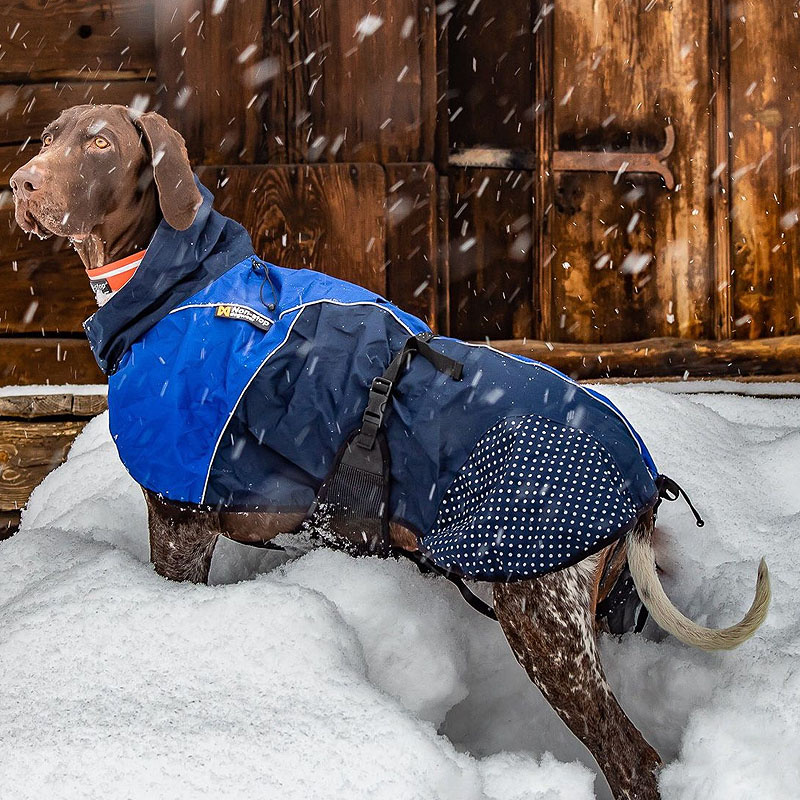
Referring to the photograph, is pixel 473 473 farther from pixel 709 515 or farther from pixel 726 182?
pixel 726 182

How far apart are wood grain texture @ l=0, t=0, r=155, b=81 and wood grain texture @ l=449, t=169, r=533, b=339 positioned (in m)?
1.46

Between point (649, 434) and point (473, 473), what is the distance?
128 centimetres

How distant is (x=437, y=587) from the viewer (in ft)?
6.72

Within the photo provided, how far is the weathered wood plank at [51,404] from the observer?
10.7ft

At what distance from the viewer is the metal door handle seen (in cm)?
362

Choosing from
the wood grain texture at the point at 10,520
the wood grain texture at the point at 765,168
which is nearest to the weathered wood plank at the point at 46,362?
the wood grain texture at the point at 10,520

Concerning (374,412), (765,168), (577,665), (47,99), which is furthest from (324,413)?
(765,168)

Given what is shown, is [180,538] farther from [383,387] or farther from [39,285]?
[39,285]

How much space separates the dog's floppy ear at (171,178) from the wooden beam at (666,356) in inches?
73.7

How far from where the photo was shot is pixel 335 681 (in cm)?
163

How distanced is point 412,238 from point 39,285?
5.13 ft

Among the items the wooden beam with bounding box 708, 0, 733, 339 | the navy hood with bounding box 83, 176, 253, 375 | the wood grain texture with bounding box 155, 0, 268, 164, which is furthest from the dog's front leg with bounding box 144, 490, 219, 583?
the wooden beam with bounding box 708, 0, 733, 339

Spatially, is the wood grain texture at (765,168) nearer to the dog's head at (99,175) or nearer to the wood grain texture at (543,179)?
the wood grain texture at (543,179)

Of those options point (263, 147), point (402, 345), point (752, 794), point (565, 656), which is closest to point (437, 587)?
point (565, 656)
